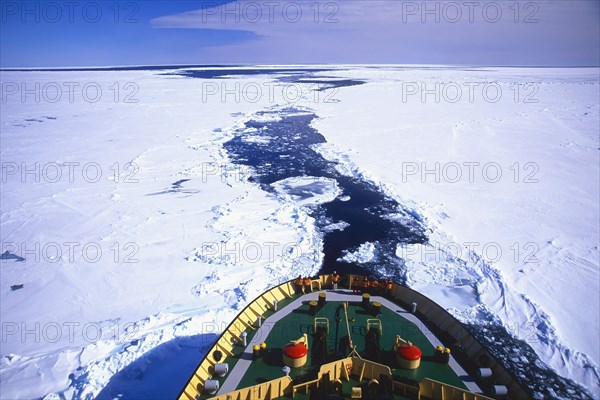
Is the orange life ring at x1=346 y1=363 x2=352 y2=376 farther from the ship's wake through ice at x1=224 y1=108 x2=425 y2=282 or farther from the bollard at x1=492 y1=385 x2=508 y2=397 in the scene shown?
the ship's wake through ice at x1=224 y1=108 x2=425 y2=282

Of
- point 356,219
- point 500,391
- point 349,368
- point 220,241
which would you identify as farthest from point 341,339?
point 356,219

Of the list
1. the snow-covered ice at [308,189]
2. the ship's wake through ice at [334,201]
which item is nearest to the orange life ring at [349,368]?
the ship's wake through ice at [334,201]

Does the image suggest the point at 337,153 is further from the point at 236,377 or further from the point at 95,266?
the point at 236,377

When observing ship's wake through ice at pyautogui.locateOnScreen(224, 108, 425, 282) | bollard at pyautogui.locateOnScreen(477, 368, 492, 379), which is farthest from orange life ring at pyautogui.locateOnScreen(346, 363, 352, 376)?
ship's wake through ice at pyautogui.locateOnScreen(224, 108, 425, 282)

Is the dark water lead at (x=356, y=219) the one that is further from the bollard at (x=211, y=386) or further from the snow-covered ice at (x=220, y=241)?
the bollard at (x=211, y=386)

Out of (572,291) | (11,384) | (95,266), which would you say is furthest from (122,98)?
(572,291)

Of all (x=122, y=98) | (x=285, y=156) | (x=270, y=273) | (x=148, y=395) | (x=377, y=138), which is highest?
(x=122, y=98)

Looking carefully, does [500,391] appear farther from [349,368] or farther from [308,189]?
[308,189]

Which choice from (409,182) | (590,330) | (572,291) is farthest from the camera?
(409,182)

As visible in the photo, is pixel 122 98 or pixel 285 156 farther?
pixel 122 98
